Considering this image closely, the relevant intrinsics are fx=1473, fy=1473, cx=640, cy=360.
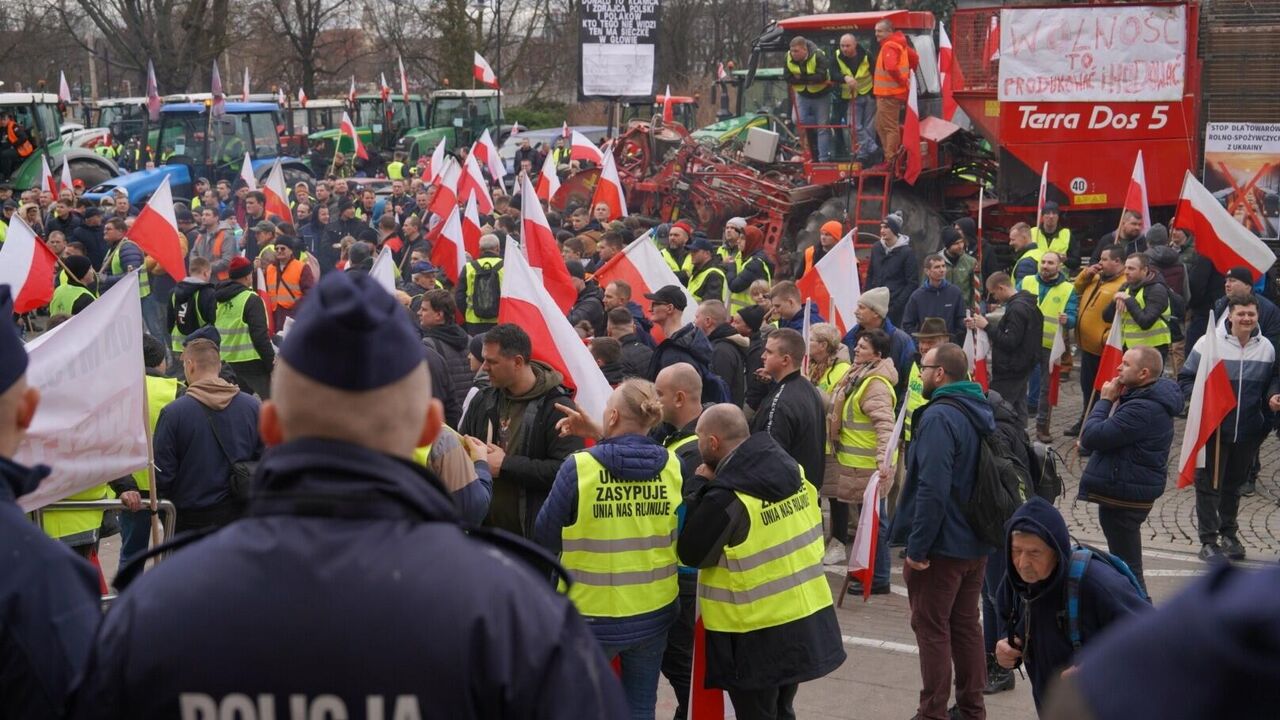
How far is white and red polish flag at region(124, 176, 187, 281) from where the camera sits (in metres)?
12.2

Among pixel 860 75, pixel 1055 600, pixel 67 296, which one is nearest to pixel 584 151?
pixel 860 75

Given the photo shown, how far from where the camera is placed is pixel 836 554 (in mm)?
9422

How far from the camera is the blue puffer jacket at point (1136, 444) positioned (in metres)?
7.53

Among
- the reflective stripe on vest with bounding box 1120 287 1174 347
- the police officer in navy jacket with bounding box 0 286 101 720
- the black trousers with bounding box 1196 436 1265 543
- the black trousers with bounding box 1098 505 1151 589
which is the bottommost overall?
the black trousers with bounding box 1196 436 1265 543

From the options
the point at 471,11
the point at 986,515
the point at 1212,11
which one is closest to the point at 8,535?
the point at 986,515

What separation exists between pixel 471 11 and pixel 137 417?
49.9 m

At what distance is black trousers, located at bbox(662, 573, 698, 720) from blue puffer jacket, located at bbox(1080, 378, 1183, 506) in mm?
2698

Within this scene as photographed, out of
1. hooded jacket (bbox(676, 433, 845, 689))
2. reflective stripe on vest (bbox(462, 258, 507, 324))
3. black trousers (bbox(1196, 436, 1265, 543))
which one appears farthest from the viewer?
reflective stripe on vest (bbox(462, 258, 507, 324))

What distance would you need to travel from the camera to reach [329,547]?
1939 mm

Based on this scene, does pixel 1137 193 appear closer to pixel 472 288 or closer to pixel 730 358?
pixel 730 358

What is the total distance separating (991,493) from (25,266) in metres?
6.89

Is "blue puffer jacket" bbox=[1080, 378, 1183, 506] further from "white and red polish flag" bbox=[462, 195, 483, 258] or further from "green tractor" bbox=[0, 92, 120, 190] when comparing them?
"green tractor" bbox=[0, 92, 120, 190]

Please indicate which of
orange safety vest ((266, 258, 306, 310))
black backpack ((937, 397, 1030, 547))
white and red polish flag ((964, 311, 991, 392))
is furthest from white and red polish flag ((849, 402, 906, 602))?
orange safety vest ((266, 258, 306, 310))

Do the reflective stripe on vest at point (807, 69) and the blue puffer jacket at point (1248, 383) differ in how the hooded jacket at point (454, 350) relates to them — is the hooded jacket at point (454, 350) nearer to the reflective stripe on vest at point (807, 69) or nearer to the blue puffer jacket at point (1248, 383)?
the blue puffer jacket at point (1248, 383)
